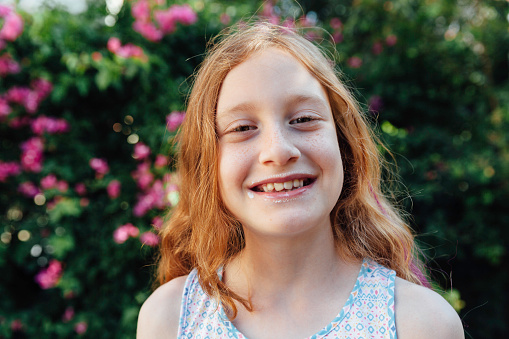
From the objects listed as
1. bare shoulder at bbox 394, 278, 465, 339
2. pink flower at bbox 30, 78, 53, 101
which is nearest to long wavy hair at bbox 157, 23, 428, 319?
bare shoulder at bbox 394, 278, 465, 339

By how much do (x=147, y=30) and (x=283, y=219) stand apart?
2.13 meters

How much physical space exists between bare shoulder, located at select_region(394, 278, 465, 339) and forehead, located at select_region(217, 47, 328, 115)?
25.3 inches

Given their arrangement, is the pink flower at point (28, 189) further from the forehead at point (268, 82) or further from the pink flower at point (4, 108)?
the forehead at point (268, 82)

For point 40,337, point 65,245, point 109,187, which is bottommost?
point 40,337

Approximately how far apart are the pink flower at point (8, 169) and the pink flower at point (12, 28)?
78cm

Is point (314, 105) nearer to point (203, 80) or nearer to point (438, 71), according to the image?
point (203, 80)

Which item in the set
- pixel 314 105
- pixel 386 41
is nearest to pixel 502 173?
pixel 386 41

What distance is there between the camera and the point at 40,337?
303 cm

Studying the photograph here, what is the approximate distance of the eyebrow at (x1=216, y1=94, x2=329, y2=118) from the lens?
1.40 m

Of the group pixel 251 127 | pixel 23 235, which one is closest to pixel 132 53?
pixel 23 235

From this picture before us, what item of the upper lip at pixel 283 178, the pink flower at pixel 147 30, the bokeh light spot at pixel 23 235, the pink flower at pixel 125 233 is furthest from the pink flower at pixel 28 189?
the upper lip at pixel 283 178

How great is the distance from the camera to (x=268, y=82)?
1.40m

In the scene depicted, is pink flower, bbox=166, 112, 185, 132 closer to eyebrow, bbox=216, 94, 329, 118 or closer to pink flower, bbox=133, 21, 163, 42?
pink flower, bbox=133, 21, 163, 42

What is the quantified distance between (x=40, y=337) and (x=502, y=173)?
11.2ft
